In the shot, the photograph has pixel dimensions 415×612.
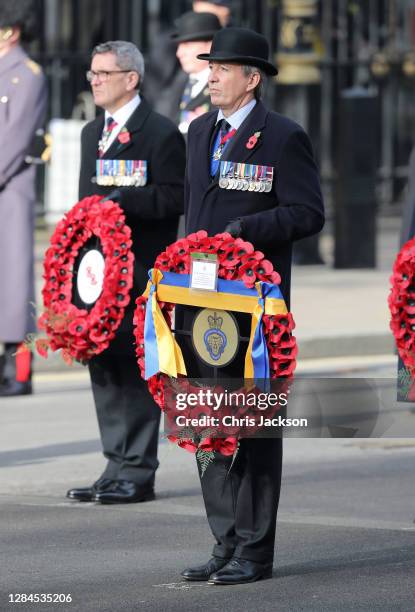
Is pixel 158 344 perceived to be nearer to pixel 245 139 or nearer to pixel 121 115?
pixel 245 139

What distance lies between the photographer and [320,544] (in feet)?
24.2

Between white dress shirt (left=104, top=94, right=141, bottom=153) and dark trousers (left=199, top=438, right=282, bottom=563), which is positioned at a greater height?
white dress shirt (left=104, top=94, right=141, bottom=153)

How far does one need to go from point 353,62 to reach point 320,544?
14.0 m

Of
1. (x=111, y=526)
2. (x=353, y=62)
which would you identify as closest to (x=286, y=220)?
(x=111, y=526)

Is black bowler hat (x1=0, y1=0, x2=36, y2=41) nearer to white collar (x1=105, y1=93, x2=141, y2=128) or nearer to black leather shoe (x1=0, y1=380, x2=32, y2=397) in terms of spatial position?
black leather shoe (x1=0, y1=380, x2=32, y2=397)

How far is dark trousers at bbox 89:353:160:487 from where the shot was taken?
831cm

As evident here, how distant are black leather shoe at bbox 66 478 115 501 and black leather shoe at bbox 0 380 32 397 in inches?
124

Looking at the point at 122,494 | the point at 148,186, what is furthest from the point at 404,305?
the point at 122,494

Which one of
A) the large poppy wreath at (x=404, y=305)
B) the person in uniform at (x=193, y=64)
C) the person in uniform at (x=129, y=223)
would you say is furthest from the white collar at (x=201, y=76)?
the large poppy wreath at (x=404, y=305)

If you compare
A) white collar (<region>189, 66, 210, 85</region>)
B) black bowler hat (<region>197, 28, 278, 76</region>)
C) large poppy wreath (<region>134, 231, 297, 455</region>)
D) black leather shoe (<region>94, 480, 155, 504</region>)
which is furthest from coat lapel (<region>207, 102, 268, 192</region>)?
white collar (<region>189, 66, 210, 85</region>)

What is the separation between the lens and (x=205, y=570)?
662 centimetres

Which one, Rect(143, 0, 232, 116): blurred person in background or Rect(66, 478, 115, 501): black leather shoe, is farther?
Rect(143, 0, 232, 116): blurred person in background

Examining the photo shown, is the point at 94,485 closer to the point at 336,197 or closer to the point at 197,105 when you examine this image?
the point at 197,105

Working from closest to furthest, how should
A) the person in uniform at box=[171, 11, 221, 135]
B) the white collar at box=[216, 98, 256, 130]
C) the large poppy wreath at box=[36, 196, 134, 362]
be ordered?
1. the white collar at box=[216, 98, 256, 130]
2. the large poppy wreath at box=[36, 196, 134, 362]
3. the person in uniform at box=[171, 11, 221, 135]
